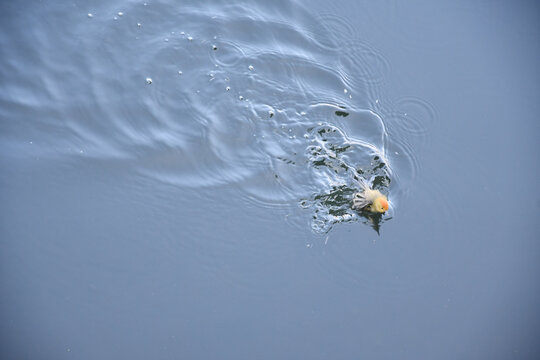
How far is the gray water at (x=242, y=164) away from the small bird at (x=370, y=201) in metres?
0.10

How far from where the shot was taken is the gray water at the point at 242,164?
10.5 feet

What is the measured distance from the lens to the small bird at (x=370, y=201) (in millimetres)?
3390

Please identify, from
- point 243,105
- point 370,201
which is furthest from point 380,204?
point 243,105

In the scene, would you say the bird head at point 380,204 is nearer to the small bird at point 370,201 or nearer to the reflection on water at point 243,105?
the small bird at point 370,201

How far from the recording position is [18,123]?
3711mm

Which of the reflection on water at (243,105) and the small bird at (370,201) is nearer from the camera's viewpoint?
the small bird at (370,201)

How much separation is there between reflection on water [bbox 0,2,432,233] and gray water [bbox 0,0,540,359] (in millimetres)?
16

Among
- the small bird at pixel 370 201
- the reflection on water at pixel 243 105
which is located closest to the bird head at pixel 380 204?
the small bird at pixel 370 201

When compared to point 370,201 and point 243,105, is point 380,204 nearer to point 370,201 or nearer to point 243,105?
point 370,201

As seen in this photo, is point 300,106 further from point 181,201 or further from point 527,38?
point 527,38

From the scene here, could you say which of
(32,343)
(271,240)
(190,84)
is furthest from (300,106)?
(32,343)

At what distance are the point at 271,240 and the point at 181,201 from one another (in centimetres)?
71

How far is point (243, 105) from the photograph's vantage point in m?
3.98

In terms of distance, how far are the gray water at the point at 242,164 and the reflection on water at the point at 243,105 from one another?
0.02 meters
